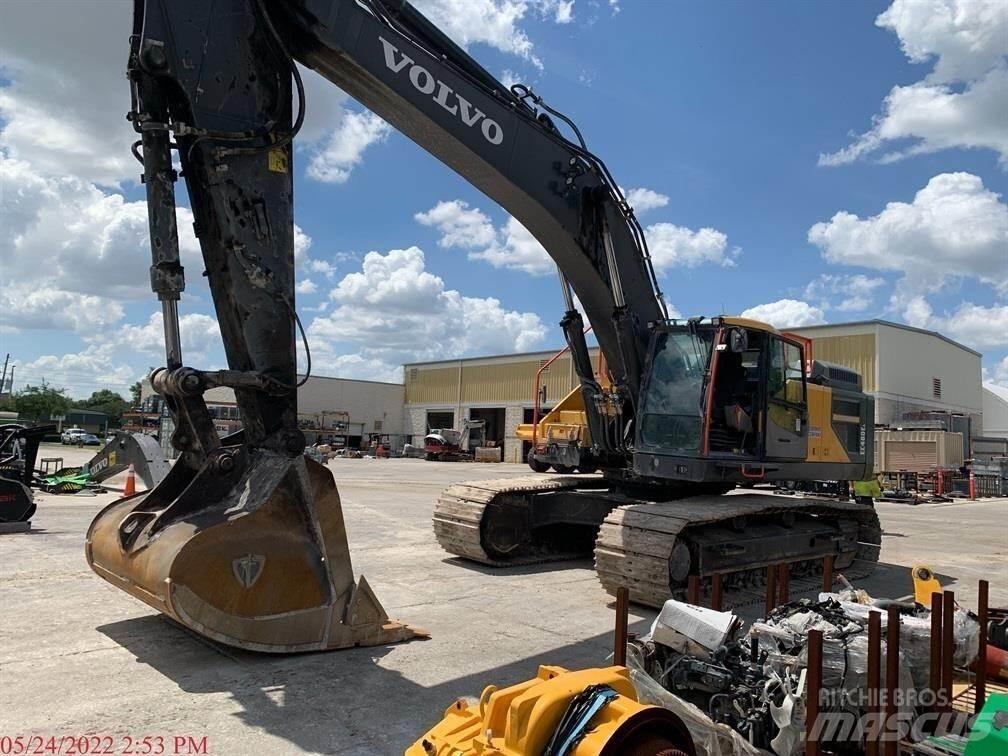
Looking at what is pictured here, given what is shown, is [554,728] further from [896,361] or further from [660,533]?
[896,361]

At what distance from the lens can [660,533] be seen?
6.96m

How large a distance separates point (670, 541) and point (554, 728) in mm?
4350

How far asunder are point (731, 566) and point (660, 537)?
3.99 ft

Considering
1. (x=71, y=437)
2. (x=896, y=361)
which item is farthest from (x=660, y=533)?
(x=71, y=437)

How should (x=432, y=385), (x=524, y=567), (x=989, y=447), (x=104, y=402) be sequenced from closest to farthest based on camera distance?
(x=524, y=567)
(x=989, y=447)
(x=432, y=385)
(x=104, y=402)

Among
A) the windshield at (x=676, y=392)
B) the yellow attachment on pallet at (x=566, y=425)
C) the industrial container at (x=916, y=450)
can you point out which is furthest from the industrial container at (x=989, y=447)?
the windshield at (x=676, y=392)

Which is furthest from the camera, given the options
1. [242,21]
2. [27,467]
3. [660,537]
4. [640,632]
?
[27,467]

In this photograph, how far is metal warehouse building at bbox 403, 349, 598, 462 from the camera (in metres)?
45.2

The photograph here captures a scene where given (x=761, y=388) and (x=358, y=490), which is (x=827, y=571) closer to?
(x=761, y=388)

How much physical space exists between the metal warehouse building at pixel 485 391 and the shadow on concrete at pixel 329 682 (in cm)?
3720

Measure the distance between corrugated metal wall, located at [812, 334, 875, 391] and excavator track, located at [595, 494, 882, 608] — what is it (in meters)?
24.9

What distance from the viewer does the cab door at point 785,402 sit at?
800cm

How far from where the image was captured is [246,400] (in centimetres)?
514

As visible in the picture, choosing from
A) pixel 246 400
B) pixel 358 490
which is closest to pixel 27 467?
pixel 358 490
